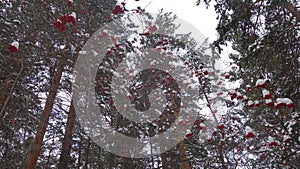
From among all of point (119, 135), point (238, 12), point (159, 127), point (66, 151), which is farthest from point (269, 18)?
point (66, 151)

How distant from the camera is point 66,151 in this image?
7.43 m

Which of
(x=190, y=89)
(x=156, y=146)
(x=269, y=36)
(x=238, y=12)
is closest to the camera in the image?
(x=269, y=36)

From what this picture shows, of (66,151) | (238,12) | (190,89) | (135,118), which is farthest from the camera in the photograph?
(190,89)

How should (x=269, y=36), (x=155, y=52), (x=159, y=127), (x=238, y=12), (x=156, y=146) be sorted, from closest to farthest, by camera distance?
(x=269, y=36) < (x=238, y=12) < (x=159, y=127) < (x=156, y=146) < (x=155, y=52)

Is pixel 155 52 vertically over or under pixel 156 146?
over

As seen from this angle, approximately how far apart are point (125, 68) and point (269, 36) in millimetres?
4524

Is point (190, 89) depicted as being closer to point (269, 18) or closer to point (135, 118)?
point (135, 118)


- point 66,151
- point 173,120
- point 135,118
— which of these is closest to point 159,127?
point 173,120

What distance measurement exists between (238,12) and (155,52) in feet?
24.0

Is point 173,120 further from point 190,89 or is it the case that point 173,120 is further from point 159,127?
point 190,89

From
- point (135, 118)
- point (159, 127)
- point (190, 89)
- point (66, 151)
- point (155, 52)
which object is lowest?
point (66, 151)

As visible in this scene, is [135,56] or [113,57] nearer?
[113,57]

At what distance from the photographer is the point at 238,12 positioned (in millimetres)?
5938

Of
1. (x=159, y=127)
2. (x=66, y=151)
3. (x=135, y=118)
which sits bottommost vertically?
(x=66, y=151)
